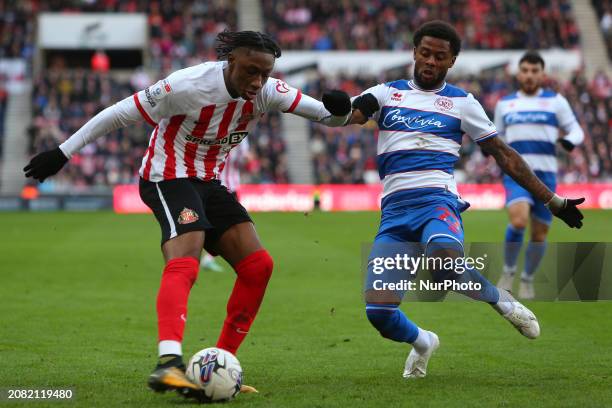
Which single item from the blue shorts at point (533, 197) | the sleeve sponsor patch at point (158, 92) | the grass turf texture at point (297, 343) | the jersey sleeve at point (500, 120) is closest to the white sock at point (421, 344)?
the grass turf texture at point (297, 343)

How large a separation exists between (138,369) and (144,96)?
6.44 ft

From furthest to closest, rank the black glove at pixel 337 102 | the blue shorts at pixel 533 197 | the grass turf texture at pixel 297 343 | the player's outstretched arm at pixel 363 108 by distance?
the blue shorts at pixel 533 197 < the player's outstretched arm at pixel 363 108 < the black glove at pixel 337 102 < the grass turf texture at pixel 297 343

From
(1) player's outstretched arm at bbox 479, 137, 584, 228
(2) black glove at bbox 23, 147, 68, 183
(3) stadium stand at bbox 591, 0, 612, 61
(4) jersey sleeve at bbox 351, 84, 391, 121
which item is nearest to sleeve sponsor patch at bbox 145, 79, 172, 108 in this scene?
(2) black glove at bbox 23, 147, 68, 183

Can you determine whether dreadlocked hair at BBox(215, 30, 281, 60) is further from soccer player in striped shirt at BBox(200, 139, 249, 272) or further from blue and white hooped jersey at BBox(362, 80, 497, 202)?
soccer player in striped shirt at BBox(200, 139, 249, 272)

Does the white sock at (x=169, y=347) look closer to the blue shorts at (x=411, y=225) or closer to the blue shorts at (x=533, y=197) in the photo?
the blue shorts at (x=411, y=225)

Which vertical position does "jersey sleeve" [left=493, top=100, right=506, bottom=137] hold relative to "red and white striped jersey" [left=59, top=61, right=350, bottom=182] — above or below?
above

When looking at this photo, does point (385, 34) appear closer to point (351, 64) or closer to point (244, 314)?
point (351, 64)

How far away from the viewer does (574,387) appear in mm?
6594

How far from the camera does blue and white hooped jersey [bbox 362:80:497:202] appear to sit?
7.17 meters

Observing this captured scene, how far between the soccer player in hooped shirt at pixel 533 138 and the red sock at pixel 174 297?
606cm

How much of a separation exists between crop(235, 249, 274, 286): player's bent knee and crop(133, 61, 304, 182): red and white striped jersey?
1.95 feet

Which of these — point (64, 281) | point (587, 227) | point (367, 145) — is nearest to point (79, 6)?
point (367, 145)

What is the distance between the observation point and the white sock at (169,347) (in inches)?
237

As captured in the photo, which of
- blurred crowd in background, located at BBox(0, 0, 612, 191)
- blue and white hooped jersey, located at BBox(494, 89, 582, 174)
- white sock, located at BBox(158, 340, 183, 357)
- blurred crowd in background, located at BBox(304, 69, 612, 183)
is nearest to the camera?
white sock, located at BBox(158, 340, 183, 357)
